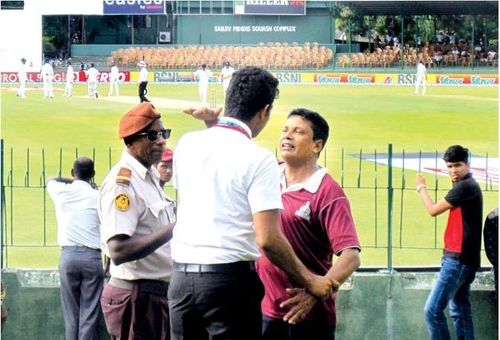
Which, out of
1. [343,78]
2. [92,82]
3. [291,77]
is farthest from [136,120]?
[343,78]

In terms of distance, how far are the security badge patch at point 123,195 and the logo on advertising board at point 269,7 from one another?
36.0m

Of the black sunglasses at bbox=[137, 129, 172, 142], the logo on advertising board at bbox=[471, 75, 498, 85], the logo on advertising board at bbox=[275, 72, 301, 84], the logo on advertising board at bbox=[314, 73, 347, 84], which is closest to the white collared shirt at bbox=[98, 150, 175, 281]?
the black sunglasses at bbox=[137, 129, 172, 142]

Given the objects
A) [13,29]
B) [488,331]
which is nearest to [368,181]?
[488,331]

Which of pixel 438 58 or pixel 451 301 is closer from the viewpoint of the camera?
pixel 451 301

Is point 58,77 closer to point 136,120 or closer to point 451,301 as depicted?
point 451,301

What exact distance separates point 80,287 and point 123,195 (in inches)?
86.6

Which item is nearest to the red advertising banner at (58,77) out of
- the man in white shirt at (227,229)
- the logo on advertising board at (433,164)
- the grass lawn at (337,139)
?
the grass lawn at (337,139)

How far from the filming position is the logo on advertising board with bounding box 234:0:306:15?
3981cm

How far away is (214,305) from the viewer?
3.29 m

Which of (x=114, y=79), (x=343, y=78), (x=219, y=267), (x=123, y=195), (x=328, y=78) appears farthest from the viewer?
(x=343, y=78)

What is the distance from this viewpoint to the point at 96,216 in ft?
19.5

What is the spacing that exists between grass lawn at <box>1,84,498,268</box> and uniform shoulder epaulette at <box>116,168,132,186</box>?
380 cm

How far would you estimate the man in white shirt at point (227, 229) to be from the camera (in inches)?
128

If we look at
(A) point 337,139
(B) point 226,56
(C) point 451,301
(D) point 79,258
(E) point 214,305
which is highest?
(B) point 226,56
